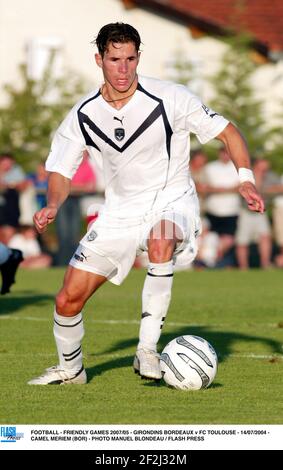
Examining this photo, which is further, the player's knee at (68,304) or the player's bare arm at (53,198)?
the player's knee at (68,304)

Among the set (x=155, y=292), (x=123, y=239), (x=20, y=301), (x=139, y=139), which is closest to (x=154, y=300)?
(x=155, y=292)

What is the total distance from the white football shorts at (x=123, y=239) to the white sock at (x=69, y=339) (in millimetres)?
369

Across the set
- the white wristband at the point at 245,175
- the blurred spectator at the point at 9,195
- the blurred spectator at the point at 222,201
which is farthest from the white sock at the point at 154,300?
the blurred spectator at the point at 9,195

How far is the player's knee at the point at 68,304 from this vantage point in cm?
948

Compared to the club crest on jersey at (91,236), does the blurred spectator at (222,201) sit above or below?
below

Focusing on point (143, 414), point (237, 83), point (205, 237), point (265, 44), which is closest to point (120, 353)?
point (143, 414)

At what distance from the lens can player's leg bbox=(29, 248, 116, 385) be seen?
373 inches

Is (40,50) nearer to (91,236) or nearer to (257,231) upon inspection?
(257,231)

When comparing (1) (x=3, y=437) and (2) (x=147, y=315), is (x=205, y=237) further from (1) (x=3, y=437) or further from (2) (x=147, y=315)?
(1) (x=3, y=437)

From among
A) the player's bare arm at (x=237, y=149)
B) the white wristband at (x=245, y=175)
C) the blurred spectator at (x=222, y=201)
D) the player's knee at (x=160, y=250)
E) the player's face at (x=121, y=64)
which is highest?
the player's face at (x=121, y=64)

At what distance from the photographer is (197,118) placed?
965 centimetres

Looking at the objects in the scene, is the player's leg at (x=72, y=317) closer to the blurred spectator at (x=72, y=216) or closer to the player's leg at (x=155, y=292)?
the player's leg at (x=155, y=292)

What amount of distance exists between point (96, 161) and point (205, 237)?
14.5 meters

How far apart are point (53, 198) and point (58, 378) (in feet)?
4.14
